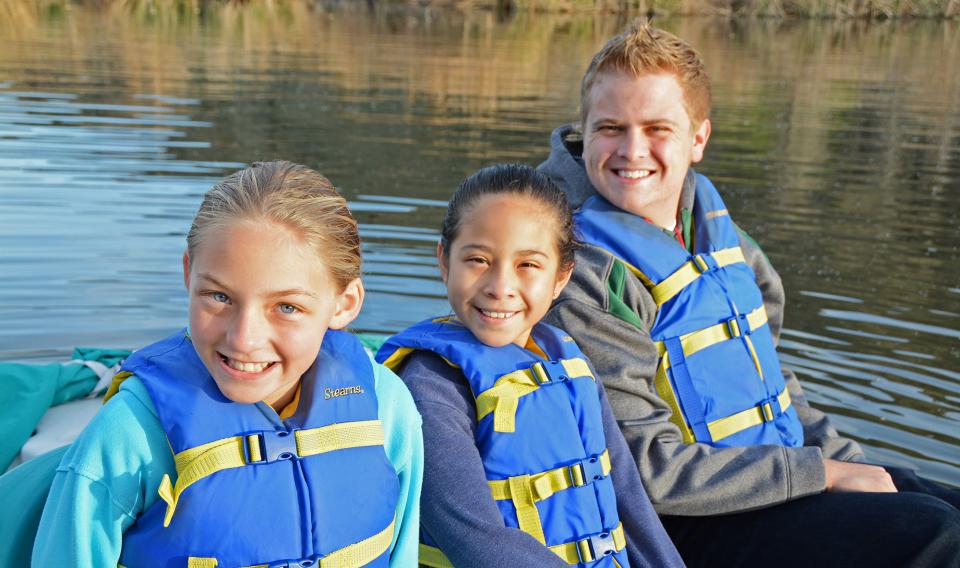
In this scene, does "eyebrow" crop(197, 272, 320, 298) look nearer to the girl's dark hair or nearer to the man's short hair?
the girl's dark hair

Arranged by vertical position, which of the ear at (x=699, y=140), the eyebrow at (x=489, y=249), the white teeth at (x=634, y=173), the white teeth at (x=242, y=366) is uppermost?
the ear at (x=699, y=140)

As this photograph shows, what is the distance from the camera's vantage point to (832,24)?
28.0 m

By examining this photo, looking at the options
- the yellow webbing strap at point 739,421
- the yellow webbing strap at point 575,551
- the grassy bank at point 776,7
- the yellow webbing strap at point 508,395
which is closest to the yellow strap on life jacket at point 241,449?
the yellow webbing strap at point 508,395

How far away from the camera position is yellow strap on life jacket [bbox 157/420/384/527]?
6.11ft

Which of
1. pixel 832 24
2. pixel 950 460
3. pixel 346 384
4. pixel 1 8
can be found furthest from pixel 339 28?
pixel 346 384

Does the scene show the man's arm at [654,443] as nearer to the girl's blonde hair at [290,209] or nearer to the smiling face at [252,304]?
the girl's blonde hair at [290,209]

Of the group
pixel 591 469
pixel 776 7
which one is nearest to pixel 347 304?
pixel 591 469

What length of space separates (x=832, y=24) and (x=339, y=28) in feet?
45.4

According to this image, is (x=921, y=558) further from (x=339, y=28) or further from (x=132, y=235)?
(x=339, y=28)

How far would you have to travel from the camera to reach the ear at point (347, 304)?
7.02ft

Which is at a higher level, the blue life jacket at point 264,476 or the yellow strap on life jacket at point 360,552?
the blue life jacket at point 264,476

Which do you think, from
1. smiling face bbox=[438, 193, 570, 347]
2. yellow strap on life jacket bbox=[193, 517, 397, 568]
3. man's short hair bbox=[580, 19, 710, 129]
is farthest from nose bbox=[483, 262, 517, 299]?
man's short hair bbox=[580, 19, 710, 129]

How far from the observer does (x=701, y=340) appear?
109 inches

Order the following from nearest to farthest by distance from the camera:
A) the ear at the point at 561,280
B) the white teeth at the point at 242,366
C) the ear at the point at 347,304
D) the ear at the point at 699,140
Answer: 1. the white teeth at the point at 242,366
2. the ear at the point at 347,304
3. the ear at the point at 561,280
4. the ear at the point at 699,140
